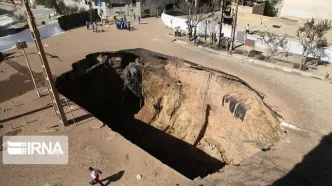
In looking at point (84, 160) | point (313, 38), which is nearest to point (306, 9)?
point (313, 38)

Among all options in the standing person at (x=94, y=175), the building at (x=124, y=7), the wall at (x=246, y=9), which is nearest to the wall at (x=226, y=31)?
the building at (x=124, y=7)

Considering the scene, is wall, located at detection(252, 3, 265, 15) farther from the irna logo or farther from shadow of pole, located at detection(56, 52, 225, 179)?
the irna logo

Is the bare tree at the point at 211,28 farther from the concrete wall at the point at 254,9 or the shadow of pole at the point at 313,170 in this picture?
the shadow of pole at the point at 313,170

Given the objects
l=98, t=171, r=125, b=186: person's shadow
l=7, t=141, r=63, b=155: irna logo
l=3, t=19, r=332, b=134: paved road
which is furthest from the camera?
l=3, t=19, r=332, b=134: paved road

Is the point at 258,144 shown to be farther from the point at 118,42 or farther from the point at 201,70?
the point at 118,42

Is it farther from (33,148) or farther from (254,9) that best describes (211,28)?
(33,148)

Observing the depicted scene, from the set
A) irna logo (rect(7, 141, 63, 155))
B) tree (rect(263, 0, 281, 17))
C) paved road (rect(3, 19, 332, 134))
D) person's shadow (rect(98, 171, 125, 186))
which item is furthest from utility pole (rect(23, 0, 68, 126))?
tree (rect(263, 0, 281, 17))
